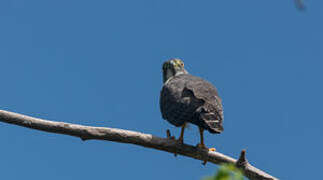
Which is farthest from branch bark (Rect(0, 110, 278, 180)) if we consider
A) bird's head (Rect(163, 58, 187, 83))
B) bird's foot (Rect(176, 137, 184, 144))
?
bird's head (Rect(163, 58, 187, 83))

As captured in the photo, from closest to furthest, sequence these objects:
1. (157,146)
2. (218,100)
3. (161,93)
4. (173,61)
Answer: (157,146) < (218,100) < (161,93) < (173,61)

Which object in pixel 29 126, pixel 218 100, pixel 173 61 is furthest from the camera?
pixel 173 61

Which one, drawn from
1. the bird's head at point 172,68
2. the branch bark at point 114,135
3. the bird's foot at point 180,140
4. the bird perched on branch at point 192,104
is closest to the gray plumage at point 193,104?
the bird perched on branch at point 192,104

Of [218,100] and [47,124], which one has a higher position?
[218,100]

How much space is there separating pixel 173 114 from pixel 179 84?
87cm

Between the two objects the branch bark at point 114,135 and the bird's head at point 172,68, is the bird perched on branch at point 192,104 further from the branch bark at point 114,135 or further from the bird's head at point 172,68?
the bird's head at point 172,68

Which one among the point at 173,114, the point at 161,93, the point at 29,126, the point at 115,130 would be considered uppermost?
the point at 161,93

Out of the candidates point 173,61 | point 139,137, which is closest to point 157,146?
point 139,137

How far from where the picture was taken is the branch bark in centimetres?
598

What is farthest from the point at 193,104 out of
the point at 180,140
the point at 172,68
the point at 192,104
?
the point at 172,68

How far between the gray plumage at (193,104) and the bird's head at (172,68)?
1.32m

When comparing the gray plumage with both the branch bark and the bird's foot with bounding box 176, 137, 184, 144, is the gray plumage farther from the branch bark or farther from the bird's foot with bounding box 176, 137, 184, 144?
the branch bark

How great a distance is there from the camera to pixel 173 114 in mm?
6750

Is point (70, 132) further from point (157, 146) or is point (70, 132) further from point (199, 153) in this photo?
point (199, 153)
